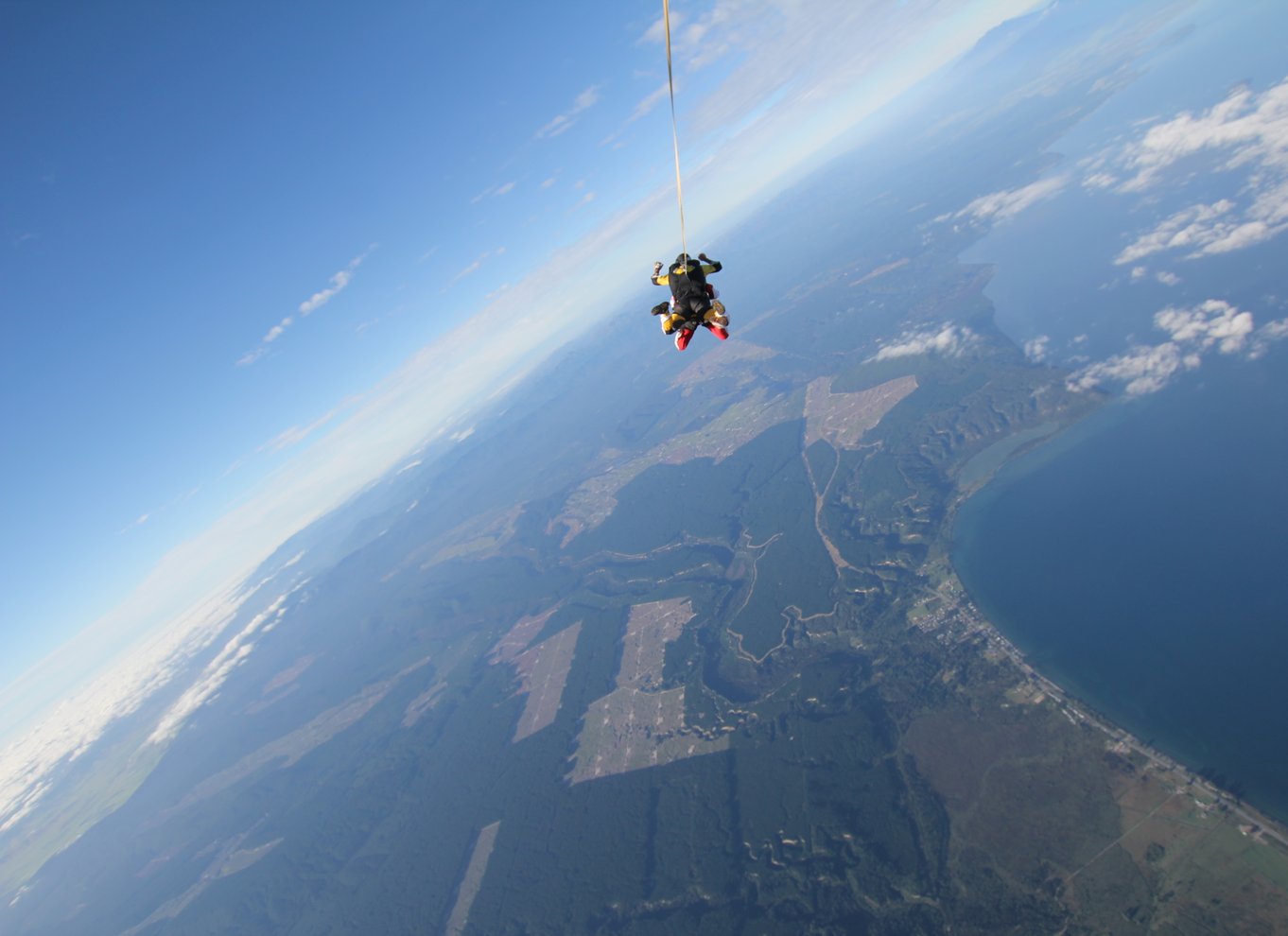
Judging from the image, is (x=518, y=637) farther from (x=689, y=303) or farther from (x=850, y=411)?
(x=689, y=303)

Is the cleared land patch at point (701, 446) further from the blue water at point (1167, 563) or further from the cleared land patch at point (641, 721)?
the blue water at point (1167, 563)

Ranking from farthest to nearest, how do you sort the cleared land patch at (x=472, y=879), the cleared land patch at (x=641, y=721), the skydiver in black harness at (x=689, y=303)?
1. the cleared land patch at (x=641, y=721)
2. the cleared land patch at (x=472, y=879)
3. the skydiver in black harness at (x=689, y=303)

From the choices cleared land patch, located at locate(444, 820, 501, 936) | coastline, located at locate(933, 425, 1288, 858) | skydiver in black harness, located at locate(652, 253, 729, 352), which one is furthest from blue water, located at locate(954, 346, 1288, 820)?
cleared land patch, located at locate(444, 820, 501, 936)

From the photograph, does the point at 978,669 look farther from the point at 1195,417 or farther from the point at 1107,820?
the point at 1195,417

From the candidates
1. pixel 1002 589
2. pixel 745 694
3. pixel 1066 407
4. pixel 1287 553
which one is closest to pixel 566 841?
pixel 745 694

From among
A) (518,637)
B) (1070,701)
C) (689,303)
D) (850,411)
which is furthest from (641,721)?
(850,411)

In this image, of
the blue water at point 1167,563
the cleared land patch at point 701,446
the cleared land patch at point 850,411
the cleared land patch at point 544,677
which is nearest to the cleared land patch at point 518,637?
the cleared land patch at point 544,677

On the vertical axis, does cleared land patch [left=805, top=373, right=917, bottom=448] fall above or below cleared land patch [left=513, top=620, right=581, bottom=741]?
below

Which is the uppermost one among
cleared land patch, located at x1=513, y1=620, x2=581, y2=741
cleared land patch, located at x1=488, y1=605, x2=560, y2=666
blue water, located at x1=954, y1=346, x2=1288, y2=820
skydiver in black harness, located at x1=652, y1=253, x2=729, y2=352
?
skydiver in black harness, located at x1=652, y1=253, x2=729, y2=352

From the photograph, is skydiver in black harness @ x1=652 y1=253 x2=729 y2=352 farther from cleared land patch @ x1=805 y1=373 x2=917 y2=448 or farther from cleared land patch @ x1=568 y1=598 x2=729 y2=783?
cleared land patch @ x1=805 y1=373 x2=917 y2=448
